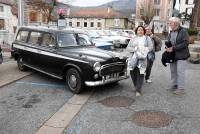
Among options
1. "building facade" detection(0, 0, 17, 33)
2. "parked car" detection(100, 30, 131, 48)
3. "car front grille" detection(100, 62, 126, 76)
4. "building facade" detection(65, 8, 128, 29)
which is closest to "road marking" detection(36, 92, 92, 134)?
"car front grille" detection(100, 62, 126, 76)

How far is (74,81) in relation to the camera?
6879 millimetres

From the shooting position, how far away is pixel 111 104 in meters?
6.05

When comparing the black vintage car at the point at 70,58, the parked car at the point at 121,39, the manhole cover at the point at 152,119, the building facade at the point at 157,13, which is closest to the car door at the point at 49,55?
the black vintage car at the point at 70,58

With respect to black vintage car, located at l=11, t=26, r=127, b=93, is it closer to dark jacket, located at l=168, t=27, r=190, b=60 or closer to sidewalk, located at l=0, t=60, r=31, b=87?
sidewalk, located at l=0, t=60, r=31, b=87

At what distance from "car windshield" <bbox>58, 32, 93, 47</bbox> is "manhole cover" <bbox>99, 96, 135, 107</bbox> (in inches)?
85.6

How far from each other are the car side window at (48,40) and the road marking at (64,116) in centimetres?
182

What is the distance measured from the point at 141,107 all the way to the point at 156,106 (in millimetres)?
347

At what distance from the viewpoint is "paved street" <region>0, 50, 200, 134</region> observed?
187 inches

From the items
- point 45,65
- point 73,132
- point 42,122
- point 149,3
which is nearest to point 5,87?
point 45,65

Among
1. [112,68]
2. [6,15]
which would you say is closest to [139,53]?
[112,68]

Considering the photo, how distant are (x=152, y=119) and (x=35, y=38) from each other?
194 inches

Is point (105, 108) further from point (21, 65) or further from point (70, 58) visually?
point (21, 65)

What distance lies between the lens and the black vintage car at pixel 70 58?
6.57m

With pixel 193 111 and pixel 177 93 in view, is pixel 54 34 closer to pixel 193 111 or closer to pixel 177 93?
pixel 177 93
